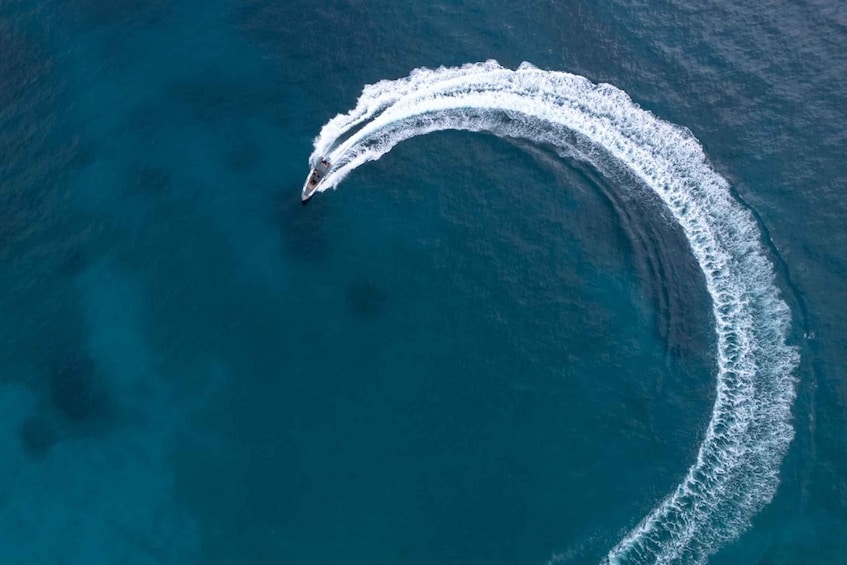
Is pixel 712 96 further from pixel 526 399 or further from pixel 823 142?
pixel 526 399

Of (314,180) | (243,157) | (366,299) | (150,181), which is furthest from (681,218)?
(150,181)

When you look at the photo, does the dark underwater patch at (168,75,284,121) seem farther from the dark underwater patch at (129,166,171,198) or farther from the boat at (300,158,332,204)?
the boat at (300,158,332,204)

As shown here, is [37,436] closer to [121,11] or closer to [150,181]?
[150,181]

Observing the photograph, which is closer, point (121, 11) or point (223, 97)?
point (223, 97)

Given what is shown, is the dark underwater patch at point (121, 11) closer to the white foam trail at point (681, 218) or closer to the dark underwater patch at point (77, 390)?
the white foam trail at point (681, 218)

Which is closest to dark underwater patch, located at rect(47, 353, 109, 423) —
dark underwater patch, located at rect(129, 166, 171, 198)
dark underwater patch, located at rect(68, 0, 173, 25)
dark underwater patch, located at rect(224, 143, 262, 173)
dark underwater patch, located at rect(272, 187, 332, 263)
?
dark underwater patch, located at rect(129, 166, 171, 198)

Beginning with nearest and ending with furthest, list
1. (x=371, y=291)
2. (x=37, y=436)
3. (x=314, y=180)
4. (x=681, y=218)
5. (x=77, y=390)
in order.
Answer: (x=37, y=436)
(x=77, y=390)
(x=371, y=291)
(x=681, y=218)
(x=314, y=180)

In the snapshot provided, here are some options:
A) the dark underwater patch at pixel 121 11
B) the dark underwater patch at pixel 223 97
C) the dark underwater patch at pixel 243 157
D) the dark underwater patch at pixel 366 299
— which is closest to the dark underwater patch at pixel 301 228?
the dark underwater patch at pixel 366 299
